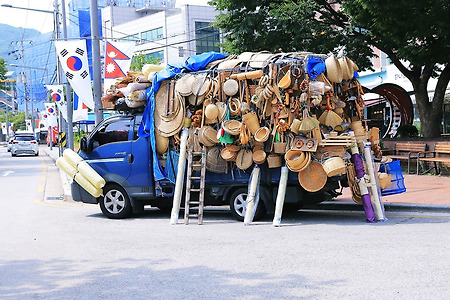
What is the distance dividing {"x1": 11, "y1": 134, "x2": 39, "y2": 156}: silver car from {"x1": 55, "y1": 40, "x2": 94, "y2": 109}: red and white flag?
104ft

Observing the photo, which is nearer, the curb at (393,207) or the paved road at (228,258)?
the paved road at (228,258)

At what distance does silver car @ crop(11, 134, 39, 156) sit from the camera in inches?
1857

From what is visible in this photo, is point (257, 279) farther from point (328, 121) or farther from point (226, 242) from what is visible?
point (328, 121)

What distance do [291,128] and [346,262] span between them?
3576 mm

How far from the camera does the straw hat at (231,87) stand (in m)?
11.0

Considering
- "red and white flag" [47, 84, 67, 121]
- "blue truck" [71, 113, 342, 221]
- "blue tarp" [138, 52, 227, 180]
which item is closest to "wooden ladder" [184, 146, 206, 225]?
"blue truck" [71, 113, 342, 221]

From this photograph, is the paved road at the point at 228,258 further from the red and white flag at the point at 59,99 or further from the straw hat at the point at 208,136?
the red and white flag at the point at 59,99

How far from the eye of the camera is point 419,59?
18.3 metres

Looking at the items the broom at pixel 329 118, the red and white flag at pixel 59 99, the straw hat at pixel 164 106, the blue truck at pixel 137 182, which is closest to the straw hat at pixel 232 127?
the blue truck at pixel 137 182

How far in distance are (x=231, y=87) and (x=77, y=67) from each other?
24.0 ft

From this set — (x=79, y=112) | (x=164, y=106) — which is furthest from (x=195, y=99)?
(x=79, y=112)

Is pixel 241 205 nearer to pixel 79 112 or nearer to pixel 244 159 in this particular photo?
pixel 244 159

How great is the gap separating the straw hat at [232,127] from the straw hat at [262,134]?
13.0 inches

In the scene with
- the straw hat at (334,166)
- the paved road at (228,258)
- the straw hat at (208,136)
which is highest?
the straw hat at (208,136)
